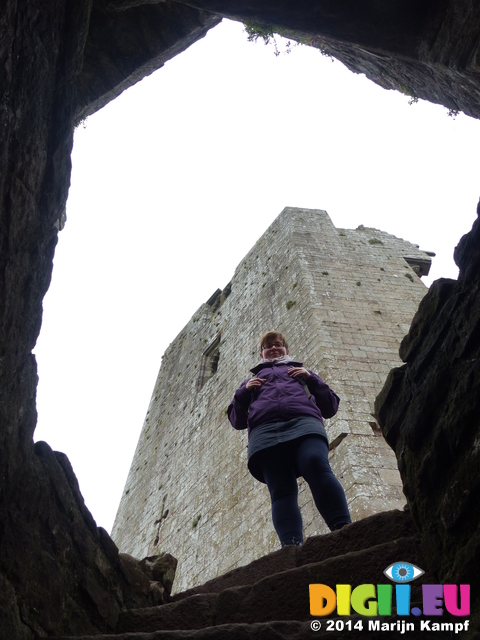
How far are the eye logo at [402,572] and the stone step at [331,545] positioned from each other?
0.91 ft

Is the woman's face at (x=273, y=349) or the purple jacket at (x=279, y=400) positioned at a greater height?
the woman's face at (x=273, y=349)

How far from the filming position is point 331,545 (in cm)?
270

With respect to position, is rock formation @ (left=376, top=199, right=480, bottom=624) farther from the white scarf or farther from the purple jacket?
the white scarf

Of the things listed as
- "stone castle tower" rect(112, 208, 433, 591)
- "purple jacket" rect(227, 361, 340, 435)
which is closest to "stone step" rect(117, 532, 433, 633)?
"purple jacket" rect(227, 361, 340, 435)

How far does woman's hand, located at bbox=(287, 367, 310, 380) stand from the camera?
3.97 metres

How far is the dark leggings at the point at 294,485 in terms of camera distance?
3326mm

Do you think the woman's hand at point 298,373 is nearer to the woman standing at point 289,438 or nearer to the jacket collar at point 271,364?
the woman standing at point 289,438

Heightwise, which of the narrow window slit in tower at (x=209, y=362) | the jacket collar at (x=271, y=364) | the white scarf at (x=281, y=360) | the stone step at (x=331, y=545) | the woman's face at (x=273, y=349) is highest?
the narrow window slit in tower at (x=209, y=362)

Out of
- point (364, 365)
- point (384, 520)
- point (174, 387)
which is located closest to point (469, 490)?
point (384, 520)

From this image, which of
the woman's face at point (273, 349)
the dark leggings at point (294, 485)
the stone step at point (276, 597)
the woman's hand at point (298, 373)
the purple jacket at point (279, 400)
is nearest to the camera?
the stone step at point (276, 597)

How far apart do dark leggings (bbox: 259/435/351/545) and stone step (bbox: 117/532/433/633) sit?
36.2 inches

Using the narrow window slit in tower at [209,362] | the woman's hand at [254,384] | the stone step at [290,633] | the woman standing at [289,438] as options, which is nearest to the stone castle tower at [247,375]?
the narrow window slit in tower at [209,362]

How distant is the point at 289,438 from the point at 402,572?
1.47 m

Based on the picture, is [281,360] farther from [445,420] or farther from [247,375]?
[247,375]
